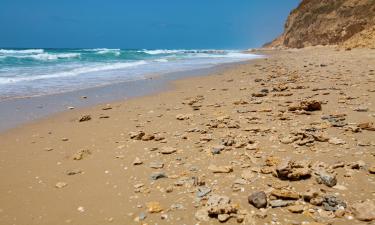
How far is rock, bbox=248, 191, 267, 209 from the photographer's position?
2.68 m

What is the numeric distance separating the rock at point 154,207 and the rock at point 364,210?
163 centimetres

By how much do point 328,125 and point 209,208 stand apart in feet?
9.02

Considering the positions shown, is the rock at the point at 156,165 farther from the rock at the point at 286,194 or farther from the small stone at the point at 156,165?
the rock at the point at 286,194

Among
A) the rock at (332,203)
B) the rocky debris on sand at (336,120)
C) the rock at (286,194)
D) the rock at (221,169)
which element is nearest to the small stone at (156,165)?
the rock at (221,169)

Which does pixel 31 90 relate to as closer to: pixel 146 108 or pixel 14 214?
pixel 146 108

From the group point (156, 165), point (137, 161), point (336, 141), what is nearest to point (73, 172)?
point (137, 161)

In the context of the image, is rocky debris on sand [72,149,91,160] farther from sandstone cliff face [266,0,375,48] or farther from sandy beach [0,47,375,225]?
sandstone cliff face [266,0,375,48]

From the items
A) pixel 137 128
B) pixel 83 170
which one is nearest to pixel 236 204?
pixel 83 170

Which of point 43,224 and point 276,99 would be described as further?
point 276,99

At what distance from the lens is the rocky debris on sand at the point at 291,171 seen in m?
3.07

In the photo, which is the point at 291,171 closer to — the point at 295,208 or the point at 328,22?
the point at 295,208

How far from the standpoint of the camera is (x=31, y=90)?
400 inches

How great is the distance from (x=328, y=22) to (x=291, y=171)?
47.5 metres

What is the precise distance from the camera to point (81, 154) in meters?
4.29
